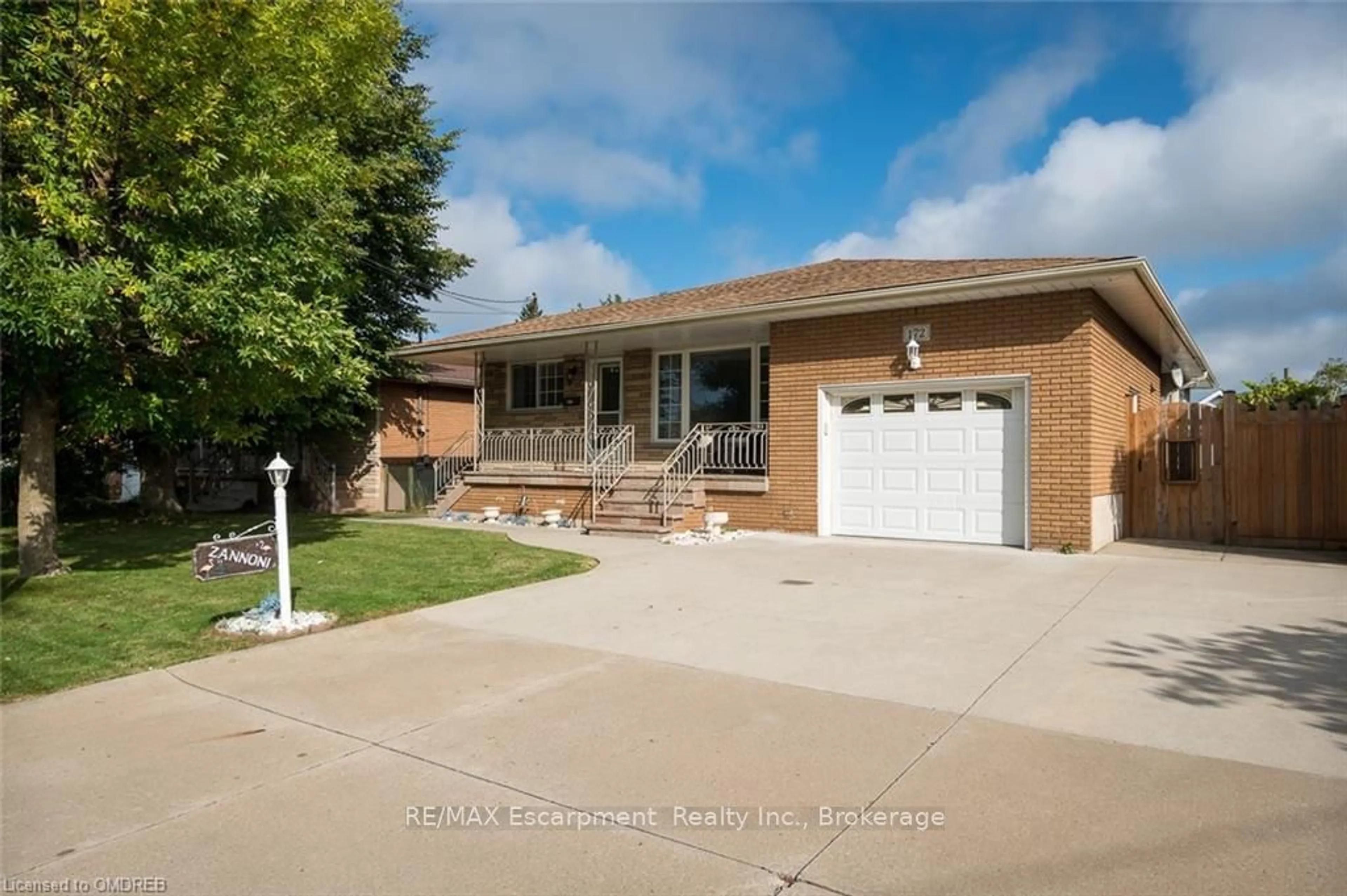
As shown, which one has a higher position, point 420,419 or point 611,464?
point 420,419

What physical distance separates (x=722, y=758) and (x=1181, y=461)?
10.9m

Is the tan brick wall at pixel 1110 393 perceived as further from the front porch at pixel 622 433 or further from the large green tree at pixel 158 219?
the large green tree at pixel 158 219

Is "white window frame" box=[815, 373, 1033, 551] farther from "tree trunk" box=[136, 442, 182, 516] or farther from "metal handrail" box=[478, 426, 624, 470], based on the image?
"tree trunk" box=[136, 442, 182, 516]

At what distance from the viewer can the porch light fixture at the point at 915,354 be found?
11.7m

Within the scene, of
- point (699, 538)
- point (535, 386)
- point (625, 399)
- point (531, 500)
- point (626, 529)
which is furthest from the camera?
point (535, 386)

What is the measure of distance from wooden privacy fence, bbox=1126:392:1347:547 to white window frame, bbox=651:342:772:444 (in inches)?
235

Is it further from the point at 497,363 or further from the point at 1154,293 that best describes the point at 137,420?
the point at 1154,293

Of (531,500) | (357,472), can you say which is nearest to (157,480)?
(357,472)

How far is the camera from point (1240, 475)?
449 inches

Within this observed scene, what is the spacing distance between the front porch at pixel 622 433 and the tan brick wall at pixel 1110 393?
4843 mm

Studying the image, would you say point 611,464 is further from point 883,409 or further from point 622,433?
point 883,409

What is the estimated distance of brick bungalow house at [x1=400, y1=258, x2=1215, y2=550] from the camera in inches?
425

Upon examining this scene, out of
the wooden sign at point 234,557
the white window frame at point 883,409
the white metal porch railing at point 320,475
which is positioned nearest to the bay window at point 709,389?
the white window frame at point 883,409

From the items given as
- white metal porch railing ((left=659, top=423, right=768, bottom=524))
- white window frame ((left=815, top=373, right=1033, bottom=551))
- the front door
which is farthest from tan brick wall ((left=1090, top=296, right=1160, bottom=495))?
the front door
